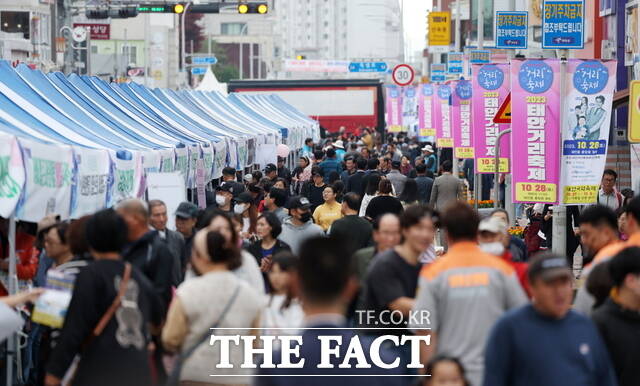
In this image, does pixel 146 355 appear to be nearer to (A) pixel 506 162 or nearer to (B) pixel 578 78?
(B) pixel 578 78

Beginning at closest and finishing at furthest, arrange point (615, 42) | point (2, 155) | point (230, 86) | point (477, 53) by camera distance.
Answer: point (2, 155) < point (615, 42) < point (477, 53) < point (230, 86)

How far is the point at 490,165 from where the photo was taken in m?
20.0

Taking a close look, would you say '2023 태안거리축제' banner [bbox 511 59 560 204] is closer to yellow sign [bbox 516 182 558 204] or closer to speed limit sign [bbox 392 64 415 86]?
yellow sign [bbox 516 182 558 204]

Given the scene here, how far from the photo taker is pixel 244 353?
704cm

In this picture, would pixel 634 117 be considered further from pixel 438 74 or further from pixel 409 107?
pixel 409 107

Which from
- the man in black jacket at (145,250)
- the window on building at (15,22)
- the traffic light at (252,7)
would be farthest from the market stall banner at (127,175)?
the window on building at (15,22)

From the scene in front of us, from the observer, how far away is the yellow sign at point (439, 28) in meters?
55.0

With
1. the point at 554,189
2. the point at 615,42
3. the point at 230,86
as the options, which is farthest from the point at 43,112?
the point at 230,86

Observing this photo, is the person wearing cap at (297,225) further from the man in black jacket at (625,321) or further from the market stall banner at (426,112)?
the market stall banner at (426,112)

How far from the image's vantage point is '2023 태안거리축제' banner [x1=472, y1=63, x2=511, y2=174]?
20.0 m

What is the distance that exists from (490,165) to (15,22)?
4605 centimetres

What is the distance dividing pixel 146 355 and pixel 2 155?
3419 millimetres

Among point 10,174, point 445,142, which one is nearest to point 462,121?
point 445,142

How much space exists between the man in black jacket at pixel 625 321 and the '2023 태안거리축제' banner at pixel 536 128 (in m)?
8.02
